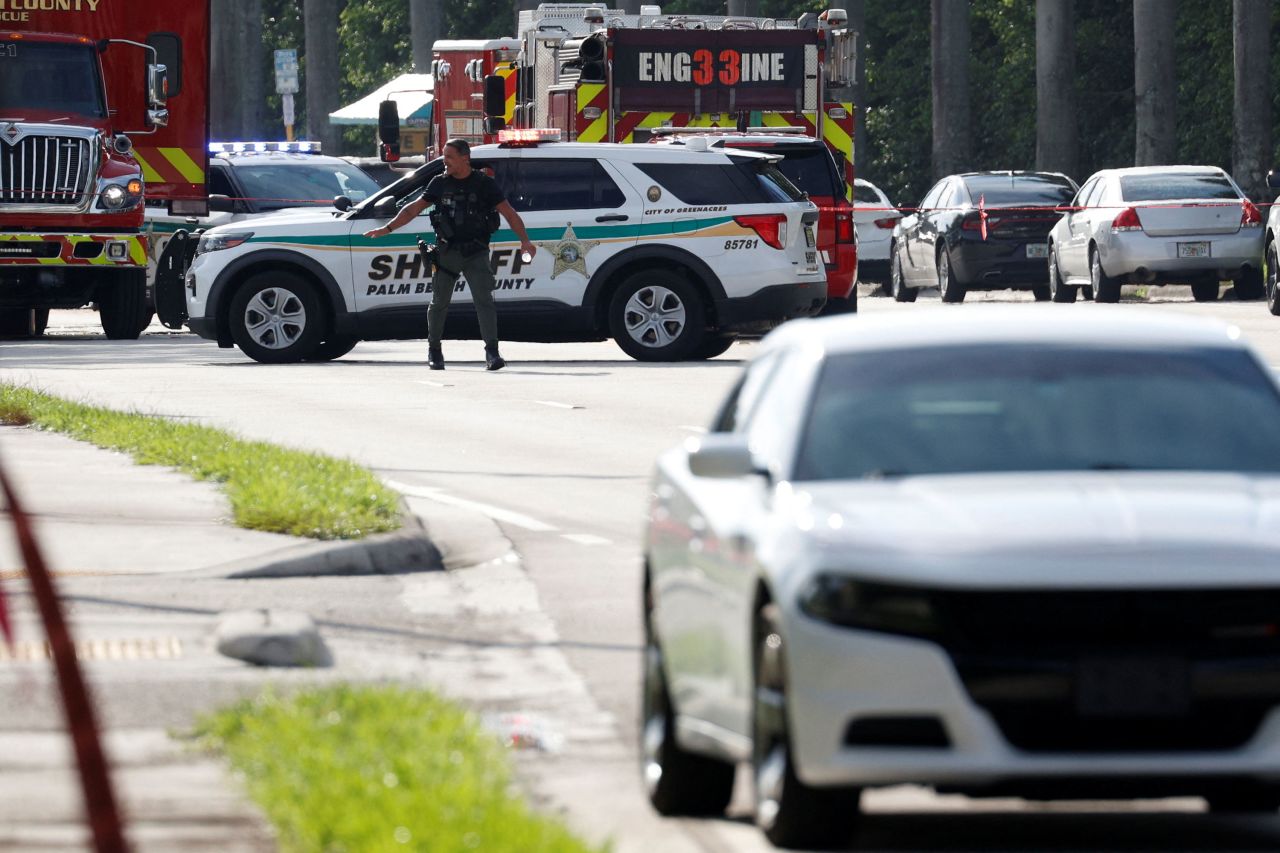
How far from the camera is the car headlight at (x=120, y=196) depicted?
2914cm

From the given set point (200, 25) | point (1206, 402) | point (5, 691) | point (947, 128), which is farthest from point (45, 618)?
point (947, 128)

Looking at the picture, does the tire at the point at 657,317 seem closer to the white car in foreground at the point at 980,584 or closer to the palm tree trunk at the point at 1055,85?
the white car in foreground at the point at 980,584

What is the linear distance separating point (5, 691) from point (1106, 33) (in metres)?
52.3

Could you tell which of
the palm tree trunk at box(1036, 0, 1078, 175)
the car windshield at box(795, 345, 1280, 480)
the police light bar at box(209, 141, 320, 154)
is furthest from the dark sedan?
the car windshield at box(795, 345, 1280, 480)

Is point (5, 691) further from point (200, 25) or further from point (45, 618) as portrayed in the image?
point (200, 25)

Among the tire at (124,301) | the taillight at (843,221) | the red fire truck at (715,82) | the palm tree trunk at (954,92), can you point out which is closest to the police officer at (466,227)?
the taillight at (843,221)

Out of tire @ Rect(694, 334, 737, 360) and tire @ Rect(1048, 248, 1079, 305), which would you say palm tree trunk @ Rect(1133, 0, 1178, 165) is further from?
tire @ Rect(694, 334, 737, 360)

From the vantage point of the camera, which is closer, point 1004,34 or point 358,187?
point 358,187

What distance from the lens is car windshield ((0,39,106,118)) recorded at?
29109mm

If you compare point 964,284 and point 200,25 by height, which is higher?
point 200,25

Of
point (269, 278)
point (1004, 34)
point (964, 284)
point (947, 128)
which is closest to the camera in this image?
point (269, 278)

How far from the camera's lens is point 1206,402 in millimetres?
6523

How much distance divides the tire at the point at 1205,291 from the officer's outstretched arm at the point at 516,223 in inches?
508

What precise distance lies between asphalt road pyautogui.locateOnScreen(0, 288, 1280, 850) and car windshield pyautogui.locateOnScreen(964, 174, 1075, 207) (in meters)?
3.44
